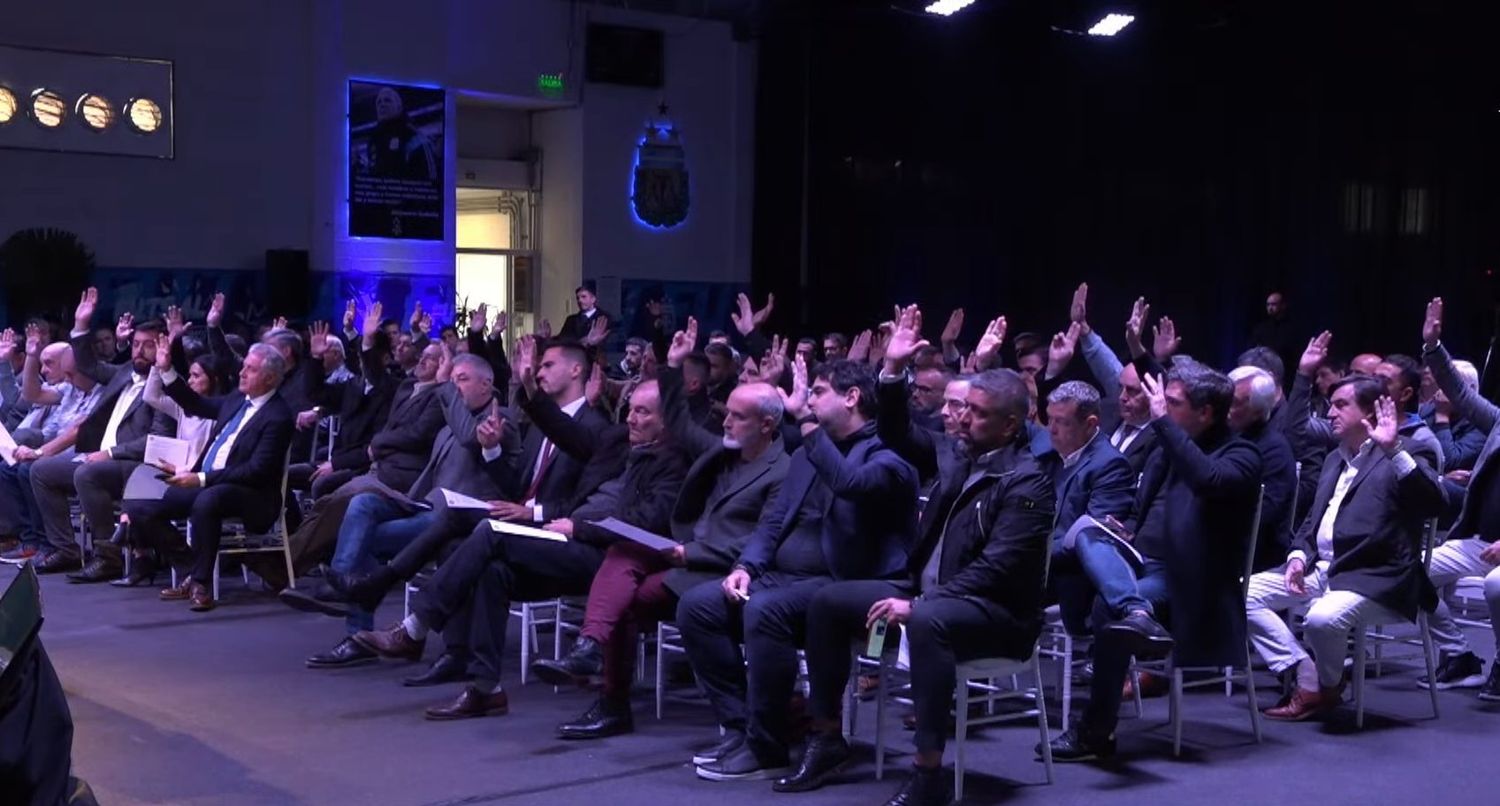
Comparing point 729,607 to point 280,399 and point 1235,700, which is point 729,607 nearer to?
point 1235,700

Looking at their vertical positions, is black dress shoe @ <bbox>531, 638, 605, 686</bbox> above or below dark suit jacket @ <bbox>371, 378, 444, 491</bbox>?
below

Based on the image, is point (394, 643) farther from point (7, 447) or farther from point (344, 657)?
point (7, 447)

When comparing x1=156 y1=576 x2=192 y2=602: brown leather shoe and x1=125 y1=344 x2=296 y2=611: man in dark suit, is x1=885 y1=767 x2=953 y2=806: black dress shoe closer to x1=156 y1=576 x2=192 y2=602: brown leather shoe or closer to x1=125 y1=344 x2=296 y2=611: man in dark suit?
x1=125 y1=344 x2=296 y2=611: man in dark suit

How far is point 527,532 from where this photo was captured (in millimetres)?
5746

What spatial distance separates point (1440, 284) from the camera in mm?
13539

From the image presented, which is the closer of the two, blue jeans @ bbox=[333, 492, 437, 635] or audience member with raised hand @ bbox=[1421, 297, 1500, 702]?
audience member with raised hand @ bbox=[1421, 297, 1500, 702]

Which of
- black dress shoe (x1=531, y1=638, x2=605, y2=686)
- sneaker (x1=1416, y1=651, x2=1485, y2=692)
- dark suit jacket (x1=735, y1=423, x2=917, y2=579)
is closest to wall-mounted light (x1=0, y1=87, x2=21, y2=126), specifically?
black dress shoe (x1=531, y1=638, x2=605, y2=686)

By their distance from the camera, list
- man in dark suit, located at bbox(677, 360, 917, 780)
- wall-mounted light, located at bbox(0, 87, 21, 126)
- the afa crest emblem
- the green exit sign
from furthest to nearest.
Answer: the afa crest emblem, the green exit sign, wall-mounted light, located at bbox(0, 87, 21, 126), man in dark suit, located at bbox(677, 360, 917, 780)

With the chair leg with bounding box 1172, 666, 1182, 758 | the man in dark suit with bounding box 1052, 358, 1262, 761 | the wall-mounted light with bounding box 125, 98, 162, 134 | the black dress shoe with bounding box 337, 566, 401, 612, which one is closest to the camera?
the man in dark suit with bounding box 1052, 358, 1262, 761

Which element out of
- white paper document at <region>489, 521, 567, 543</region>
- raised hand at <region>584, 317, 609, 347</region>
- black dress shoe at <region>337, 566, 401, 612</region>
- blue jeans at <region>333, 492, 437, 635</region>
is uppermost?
raised hand at <region>584, 317, 609, 347</region>

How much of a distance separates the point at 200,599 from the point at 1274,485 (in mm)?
4922

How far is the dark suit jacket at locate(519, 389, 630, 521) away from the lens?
19.9 feet

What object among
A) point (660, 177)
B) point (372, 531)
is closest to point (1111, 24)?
point (660, 177)

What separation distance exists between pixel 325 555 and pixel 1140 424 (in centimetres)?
381
